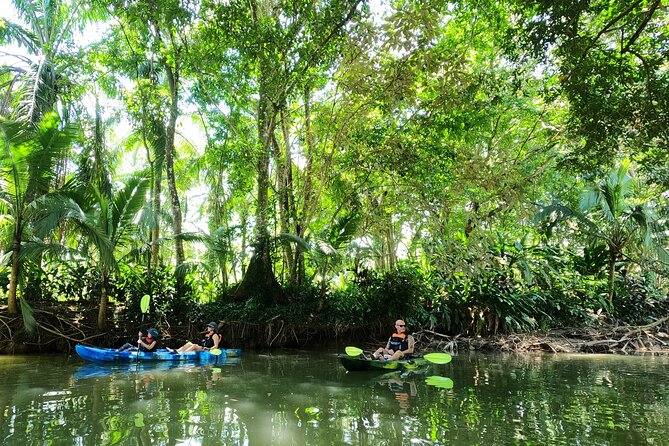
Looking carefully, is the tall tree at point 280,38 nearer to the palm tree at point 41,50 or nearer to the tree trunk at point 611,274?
the palm tree at point 41,50

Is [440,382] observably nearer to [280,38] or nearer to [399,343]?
[399,343]

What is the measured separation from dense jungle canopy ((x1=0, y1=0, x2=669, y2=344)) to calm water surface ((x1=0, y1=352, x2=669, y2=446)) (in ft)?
9.37

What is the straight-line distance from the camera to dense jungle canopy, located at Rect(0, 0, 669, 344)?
27.1ft

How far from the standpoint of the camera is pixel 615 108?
5922 mm

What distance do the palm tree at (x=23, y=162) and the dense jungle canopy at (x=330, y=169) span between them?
38 millimetres

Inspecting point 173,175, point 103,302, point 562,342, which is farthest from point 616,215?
point 103,302

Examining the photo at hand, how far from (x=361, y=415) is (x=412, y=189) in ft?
21.2

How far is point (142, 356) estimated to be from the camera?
9023 millimetres

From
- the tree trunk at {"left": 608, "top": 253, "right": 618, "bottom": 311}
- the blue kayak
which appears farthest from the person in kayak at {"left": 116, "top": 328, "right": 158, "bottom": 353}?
the tree trunk at {"left": 608, "top": 253, "right": 618, "bottom": 311}

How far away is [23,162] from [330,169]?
676 centimetres

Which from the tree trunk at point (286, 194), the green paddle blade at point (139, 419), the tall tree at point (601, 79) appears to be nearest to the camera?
the green paddle blade at point (139, 419)

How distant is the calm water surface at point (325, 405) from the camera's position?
4.30 m

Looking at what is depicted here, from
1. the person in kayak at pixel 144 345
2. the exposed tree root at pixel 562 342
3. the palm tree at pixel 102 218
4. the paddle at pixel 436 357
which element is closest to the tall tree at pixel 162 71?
the palm tree at pixel 102 218

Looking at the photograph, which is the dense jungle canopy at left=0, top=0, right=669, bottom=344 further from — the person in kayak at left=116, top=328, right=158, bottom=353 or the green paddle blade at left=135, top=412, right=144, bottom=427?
the green paddle blade at left=135, top=412, right=144, bottom=427
